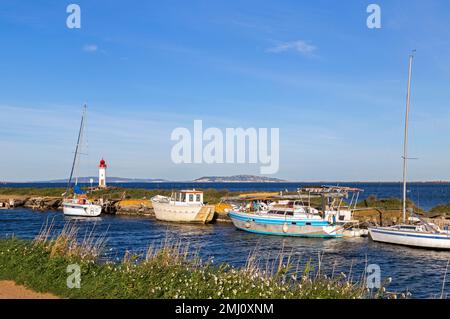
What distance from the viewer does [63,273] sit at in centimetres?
1659

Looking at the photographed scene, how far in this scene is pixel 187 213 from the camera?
57.8 metres

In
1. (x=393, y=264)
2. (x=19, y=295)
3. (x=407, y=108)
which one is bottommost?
(x=393, y=264)

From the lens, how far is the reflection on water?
27989 mm

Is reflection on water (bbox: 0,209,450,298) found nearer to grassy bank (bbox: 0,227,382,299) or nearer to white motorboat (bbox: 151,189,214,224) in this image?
white motorboat (bbox: 151,189,214,224)

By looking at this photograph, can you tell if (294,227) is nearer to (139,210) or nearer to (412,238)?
(412,238)

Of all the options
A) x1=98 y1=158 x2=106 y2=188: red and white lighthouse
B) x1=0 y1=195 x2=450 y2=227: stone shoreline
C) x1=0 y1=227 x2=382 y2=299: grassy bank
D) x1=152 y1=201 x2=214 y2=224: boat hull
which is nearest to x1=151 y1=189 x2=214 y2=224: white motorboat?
x1=152 y1=201 x2=214 y2=224: boat hull

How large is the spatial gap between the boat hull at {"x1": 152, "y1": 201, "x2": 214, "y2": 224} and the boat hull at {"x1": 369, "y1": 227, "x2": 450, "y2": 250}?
75.9ft

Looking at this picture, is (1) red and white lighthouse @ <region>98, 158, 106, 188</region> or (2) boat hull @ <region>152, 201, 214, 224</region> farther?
(1) red and white lighthouse @ <region>98, 158, 106, 188</region>

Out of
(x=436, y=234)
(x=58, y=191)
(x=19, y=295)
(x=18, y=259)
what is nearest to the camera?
(x=19, y=295)

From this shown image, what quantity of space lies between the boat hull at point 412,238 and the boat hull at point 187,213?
2312 centimetres
